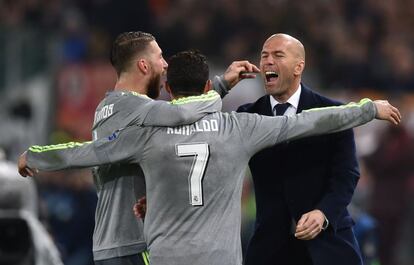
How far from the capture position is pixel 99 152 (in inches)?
241

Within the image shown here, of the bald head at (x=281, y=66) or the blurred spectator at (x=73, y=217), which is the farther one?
the blurred spectator at (x=73, y=217)

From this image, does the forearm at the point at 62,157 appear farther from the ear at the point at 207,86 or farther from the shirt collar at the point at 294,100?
the shirt collar at the point at 294,100

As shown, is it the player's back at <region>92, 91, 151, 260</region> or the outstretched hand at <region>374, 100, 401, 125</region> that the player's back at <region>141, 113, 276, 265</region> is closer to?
the player's back at <region>92, 91, 151, 260</region>

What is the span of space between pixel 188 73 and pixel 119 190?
706 millimetres

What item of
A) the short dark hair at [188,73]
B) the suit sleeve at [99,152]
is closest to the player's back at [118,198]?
the suit sleeve at [99,152]

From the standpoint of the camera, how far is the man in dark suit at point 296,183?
6.38 meters

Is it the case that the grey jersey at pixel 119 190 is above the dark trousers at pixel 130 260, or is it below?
above

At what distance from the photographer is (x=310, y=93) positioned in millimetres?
6613

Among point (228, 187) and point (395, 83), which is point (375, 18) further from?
point (228, 187)

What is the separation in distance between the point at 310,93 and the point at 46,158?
1444 mm

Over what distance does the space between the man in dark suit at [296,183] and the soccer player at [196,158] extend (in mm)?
329

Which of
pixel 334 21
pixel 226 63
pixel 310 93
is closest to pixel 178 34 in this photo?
pixel 226 63

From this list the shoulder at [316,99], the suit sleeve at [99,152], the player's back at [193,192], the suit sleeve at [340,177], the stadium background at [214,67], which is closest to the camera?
the player's back at [193,192]

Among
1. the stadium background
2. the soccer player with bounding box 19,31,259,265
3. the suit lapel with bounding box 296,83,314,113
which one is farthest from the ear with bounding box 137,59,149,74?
the stadium background
